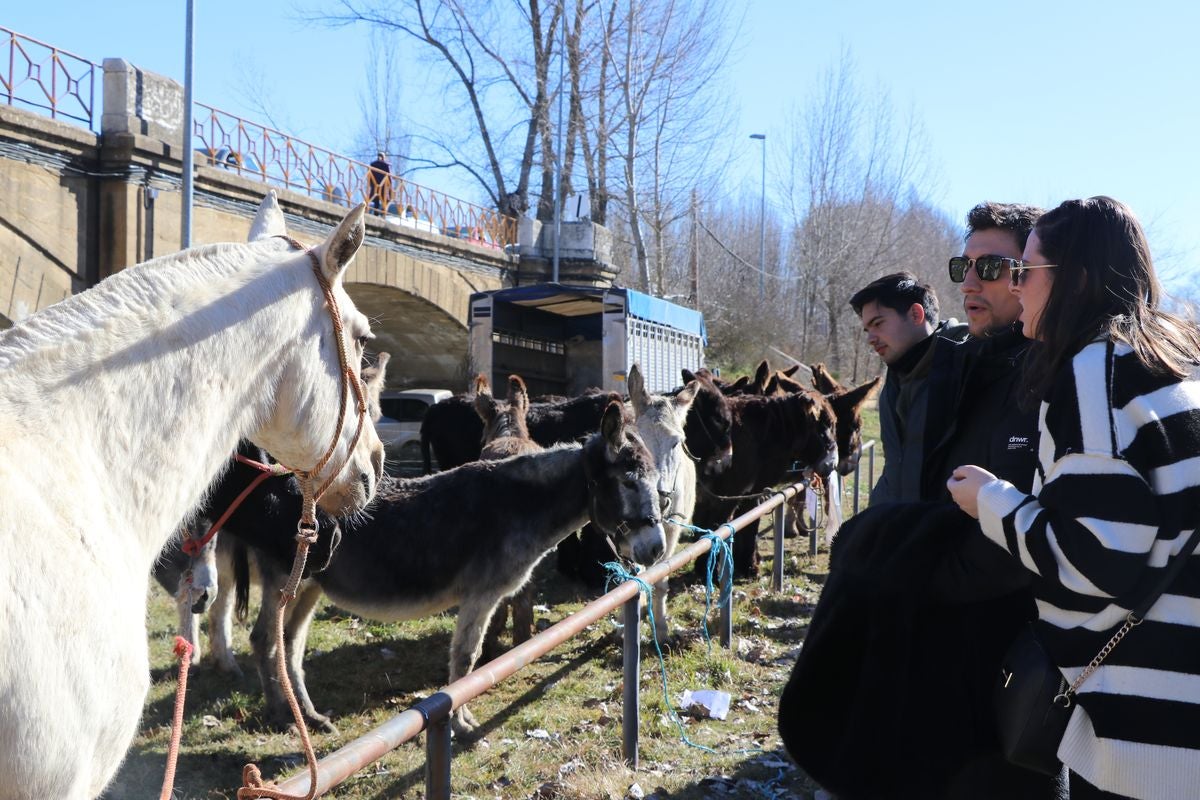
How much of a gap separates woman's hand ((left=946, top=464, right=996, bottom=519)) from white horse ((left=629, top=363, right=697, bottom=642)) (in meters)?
4.57

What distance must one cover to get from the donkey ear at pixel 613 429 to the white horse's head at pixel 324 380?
3.55 metres

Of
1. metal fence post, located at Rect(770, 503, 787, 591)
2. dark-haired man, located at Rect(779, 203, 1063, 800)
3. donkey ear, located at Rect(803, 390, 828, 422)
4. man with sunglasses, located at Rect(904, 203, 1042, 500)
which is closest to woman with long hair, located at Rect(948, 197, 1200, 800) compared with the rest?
dark-haired man, located at Rect(779, 203, 1063, 800)

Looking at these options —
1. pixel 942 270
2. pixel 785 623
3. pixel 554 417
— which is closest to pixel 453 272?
pixel 554 417

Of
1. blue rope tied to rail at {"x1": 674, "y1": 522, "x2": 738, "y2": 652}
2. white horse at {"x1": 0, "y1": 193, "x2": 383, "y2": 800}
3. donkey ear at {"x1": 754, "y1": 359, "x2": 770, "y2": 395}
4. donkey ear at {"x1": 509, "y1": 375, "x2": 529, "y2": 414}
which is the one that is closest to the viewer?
white horse at {"x1": 0, "y1": 193, "x2": 383, "y2": 800}

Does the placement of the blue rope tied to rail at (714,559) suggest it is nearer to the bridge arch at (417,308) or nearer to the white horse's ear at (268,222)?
the white horse's ear at (268,222)

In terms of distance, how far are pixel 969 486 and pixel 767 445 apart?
905 cm

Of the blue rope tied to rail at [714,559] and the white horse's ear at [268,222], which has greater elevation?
the white horse's ear at [268,222]

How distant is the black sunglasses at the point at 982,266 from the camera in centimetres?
299

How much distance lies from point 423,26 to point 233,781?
34929mm

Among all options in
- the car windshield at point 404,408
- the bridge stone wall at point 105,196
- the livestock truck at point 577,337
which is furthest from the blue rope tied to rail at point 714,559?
the car windshield at point 404,408

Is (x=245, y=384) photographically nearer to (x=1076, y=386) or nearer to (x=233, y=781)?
(x=1076, y=386)

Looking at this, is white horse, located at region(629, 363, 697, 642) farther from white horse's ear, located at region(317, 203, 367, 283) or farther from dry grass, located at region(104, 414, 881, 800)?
white horse's ear, located at region(317, 203, 367, 283)

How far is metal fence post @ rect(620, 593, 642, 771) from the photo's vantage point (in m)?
4.65

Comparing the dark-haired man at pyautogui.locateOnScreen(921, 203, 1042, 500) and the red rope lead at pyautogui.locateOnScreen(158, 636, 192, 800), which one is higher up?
the dark-haired man at pyautogui.locateOnScreen(921, 203, 1042, 500)
